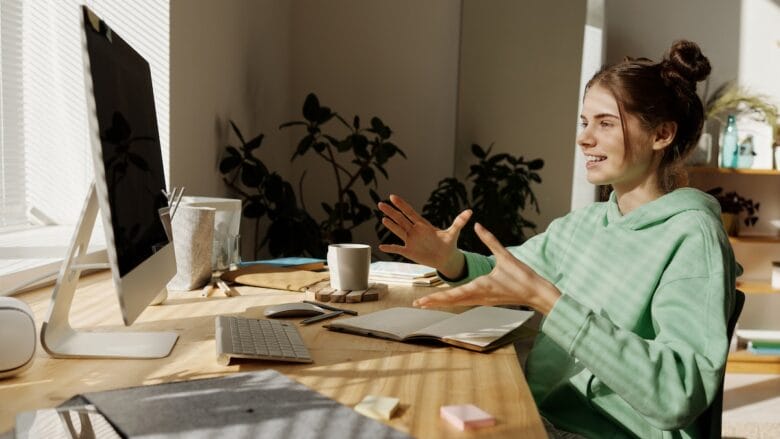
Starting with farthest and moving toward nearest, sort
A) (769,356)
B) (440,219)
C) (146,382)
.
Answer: (769,356), (440,219), (146,382)

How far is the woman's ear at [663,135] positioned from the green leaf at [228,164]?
6.25ft

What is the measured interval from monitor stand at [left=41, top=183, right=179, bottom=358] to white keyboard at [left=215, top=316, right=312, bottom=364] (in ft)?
0.32

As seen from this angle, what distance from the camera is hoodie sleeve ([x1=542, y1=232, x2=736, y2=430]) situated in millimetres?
1122

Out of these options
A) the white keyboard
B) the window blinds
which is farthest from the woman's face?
the window blinds

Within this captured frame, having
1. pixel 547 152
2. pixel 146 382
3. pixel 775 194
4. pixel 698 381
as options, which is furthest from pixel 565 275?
pixel 775 194

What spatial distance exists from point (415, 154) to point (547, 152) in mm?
696

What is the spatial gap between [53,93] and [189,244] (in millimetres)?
811

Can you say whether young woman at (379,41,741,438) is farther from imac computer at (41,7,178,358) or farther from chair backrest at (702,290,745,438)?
imac computer at (41,7,178,358)

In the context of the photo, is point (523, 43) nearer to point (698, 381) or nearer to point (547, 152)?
point (547, 152)

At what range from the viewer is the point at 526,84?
4109 millimetres

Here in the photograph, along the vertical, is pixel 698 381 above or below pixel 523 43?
below

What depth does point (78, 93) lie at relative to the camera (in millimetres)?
2318

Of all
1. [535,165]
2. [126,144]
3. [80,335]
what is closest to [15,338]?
[80,335]

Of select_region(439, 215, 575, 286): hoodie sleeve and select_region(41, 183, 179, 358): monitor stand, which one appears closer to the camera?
select_region(41, 183, 179, 358): monitor stand
